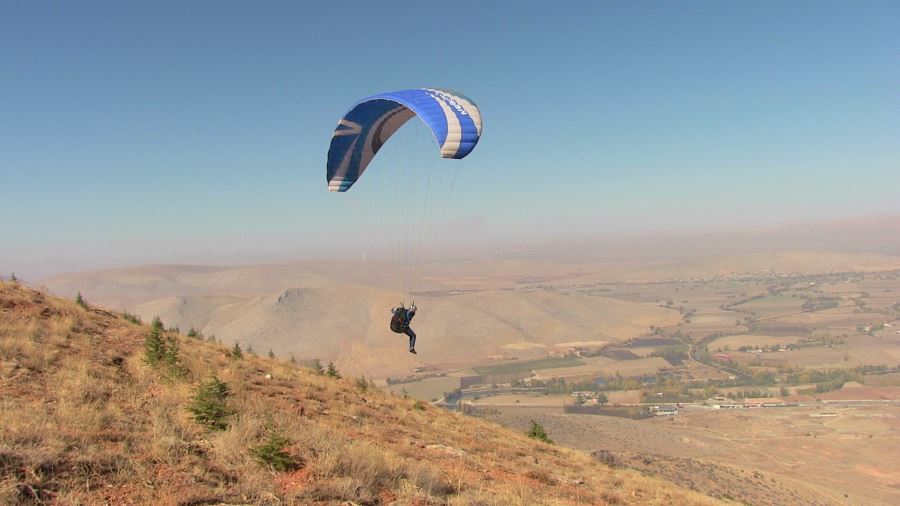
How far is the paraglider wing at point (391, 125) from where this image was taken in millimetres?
13462

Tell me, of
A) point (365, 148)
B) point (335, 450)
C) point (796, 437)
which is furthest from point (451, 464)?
point (796, 437)

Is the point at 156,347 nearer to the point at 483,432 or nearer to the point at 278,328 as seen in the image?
the point at 483,432

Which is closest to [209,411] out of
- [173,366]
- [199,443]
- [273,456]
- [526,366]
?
[199,443]

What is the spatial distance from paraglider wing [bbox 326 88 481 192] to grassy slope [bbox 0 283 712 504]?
7738 millimetres

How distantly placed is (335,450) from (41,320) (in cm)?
1078

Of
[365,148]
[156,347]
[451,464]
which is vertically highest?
[365,148]

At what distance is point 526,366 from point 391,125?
109m

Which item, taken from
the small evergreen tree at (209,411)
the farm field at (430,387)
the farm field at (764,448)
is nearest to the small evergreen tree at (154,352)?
the small evergreen tree at (209,411)

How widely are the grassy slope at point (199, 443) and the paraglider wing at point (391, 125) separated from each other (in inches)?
305

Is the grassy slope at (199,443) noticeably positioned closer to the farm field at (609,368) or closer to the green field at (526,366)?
the farm field at (609,368)

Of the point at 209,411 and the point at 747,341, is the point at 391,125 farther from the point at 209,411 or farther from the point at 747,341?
the point at 747,341

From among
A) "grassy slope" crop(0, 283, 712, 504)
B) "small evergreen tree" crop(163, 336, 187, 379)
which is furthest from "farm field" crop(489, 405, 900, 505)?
"small evergreen tree" crop(163, 336, 187, 379)

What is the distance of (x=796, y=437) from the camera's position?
60250mm

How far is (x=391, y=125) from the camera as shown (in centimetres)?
1889
